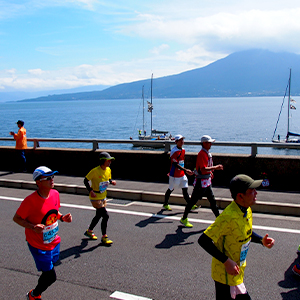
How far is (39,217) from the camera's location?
162 inches

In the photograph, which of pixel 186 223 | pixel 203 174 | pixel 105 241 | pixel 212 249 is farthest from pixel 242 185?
pixel 186 223

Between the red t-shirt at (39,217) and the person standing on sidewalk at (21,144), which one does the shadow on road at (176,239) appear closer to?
the red t-shirt at (39,217)

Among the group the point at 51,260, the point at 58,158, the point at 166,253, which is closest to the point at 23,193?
the point at 58,158

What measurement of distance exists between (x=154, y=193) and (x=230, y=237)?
633cm

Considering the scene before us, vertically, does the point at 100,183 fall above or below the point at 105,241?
above

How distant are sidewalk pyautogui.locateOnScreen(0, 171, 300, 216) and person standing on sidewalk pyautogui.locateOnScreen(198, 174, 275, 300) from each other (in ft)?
17.1

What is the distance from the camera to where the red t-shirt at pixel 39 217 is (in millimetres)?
4102

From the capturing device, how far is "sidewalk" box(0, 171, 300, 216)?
8211 millimetres

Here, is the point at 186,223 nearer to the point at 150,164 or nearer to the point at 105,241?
the point at 105,241

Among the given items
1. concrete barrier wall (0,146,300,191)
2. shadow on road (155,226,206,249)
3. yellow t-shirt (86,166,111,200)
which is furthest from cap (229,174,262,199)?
concrete barrier wall (0,146,300,191)

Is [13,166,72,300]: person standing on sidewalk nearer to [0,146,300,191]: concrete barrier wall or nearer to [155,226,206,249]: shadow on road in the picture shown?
[155,226,206,249]: shadow on road

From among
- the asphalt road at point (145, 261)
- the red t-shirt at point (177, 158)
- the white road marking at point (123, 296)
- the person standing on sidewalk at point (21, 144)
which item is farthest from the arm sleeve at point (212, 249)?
the person standing on sidewalk at point (21, 144)

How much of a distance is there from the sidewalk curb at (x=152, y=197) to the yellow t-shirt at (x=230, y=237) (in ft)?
17.2

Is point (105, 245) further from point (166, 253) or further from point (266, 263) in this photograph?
point (266, 263)
